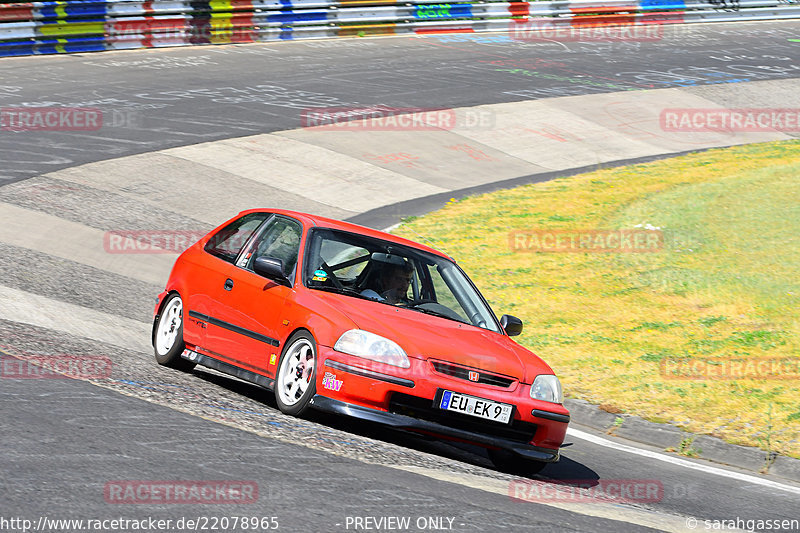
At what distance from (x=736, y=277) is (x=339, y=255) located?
6.67 m

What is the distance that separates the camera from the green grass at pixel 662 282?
966 centimetres

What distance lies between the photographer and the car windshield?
8102 mm

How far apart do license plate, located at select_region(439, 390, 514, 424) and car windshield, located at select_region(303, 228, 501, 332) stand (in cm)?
112

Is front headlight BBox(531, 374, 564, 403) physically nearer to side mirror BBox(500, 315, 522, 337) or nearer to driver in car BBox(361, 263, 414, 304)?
side mirror BBox(500, 315, 522, 337)

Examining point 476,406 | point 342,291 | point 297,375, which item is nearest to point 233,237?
point 342,291

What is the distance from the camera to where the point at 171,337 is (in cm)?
911

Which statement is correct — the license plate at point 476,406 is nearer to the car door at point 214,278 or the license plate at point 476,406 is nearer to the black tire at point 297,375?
the black tire at point 297,375

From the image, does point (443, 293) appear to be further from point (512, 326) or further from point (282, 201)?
point (282, 201)

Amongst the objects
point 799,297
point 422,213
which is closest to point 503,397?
point 799,297

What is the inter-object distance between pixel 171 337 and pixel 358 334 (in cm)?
257

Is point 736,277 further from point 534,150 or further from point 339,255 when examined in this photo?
point 534,150

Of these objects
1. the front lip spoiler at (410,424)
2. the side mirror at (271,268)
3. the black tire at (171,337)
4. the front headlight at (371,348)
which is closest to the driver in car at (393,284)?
the side mirror at (271,268)

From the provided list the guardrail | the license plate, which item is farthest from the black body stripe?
the guardrail

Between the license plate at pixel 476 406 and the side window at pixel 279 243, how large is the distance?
Result: 6.12 ft
